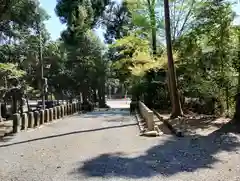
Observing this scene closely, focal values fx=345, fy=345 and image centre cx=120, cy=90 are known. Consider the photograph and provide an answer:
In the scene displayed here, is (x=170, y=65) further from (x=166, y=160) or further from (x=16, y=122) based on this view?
(x=166, y=160)

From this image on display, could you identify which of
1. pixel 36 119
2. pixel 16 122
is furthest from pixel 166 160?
pixel 36 119

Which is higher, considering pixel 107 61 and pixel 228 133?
pixel 107 61

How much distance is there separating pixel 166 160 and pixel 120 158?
105 cm

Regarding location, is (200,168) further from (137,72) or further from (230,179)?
(137,72)

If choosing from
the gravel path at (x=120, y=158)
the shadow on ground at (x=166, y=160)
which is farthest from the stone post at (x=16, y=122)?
the shadow on ground at (x=166, y=160)

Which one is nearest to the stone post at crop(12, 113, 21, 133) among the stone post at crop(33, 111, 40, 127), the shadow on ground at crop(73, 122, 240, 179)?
the stone post at crop(33, 111, 40, 127)

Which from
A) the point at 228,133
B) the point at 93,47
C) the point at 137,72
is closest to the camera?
the point at 228,133

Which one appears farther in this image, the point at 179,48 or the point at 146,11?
the point at 146,11

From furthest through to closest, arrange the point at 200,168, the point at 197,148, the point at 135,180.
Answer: the point at 197,148 < the point at 200,168 < the point at 135,180

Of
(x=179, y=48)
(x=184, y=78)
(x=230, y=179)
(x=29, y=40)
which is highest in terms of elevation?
(x=29, y=40)

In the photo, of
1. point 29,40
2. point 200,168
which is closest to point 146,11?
point 29,40

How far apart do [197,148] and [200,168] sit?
85.0 inches

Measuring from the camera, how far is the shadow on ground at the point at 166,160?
670cm

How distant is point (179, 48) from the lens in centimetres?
2139
